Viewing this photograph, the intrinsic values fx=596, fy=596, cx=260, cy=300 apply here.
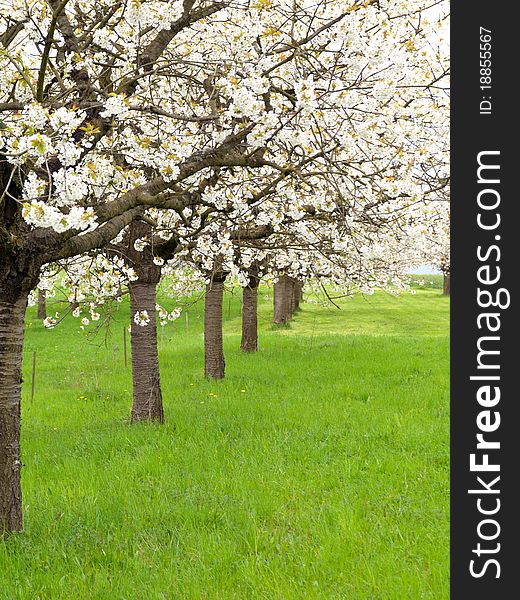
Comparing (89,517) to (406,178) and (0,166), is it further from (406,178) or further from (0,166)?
(406,178)

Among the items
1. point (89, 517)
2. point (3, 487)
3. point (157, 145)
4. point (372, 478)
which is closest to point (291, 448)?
point (372, 478)

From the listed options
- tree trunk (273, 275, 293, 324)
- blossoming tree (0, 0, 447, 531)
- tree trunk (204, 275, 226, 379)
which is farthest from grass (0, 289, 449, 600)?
tree trunk (273, 275, 293, 324)

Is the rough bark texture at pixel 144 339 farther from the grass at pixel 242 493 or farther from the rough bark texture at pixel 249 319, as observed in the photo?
the rough bark texture at pixel 249 319

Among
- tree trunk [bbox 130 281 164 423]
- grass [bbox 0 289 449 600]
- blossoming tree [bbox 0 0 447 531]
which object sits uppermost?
blossoming tree [bbox 0 0 447 531]

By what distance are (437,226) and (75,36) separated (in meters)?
6.72

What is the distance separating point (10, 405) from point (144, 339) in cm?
386

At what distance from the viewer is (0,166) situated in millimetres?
4605

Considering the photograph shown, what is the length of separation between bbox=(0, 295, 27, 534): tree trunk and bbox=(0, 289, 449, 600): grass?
280 millimetres

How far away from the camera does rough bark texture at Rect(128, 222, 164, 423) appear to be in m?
8.55

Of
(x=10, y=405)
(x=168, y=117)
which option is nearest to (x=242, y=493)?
(x=10, y=405)

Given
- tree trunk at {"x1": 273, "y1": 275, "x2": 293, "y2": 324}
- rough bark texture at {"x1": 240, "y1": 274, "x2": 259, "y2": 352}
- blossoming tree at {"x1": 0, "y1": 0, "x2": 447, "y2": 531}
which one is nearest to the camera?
blossoming tree at {"x1": 0, "y1": 0, "x2": 447, "y2": 531}

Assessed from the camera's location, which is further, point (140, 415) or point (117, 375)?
point (117, 375)

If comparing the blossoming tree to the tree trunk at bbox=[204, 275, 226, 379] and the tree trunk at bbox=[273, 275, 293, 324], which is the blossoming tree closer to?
the tree trunk at bbox=[204, 275, 226, 379]

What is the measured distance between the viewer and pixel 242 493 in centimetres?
555
